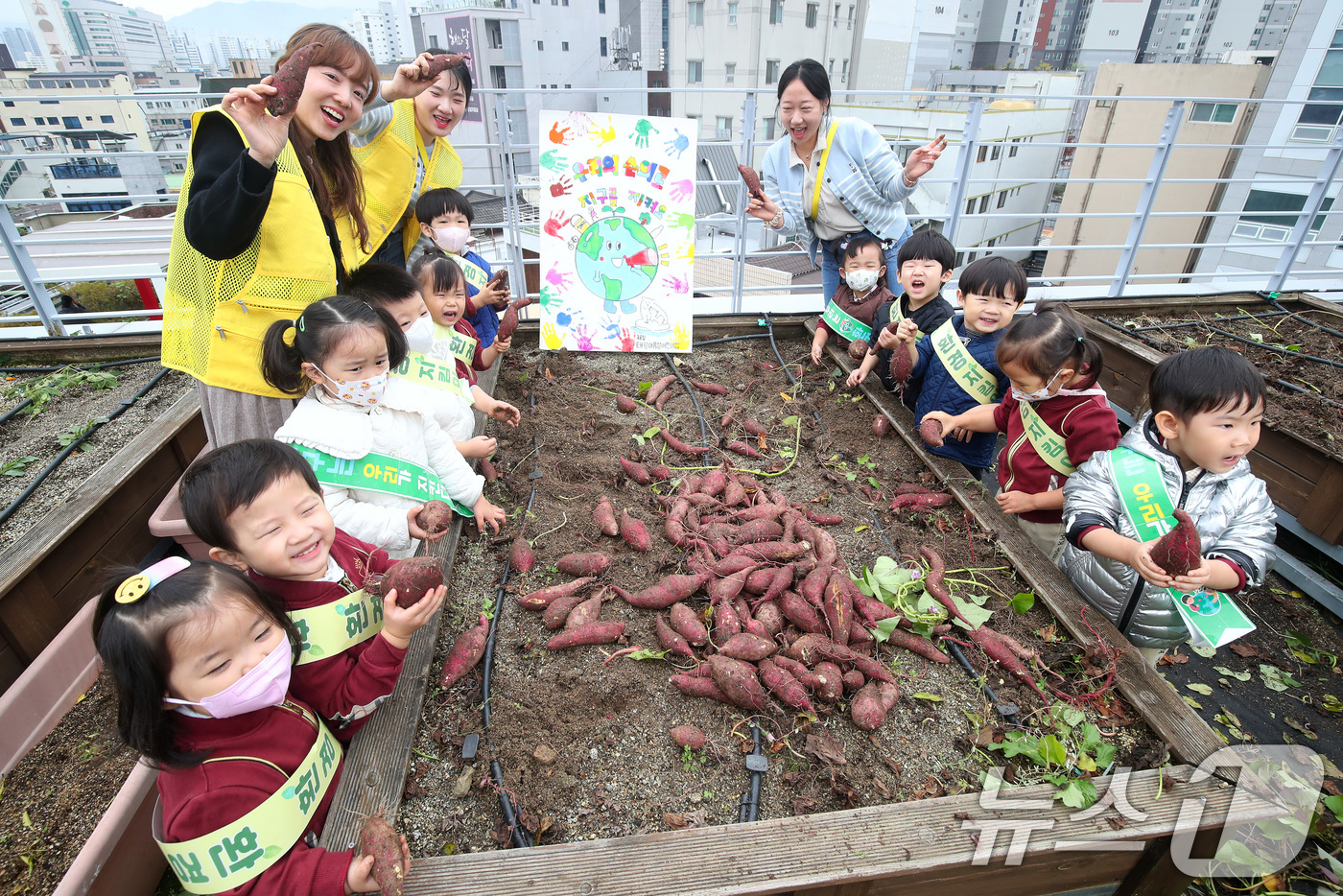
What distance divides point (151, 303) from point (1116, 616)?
26.3 feet

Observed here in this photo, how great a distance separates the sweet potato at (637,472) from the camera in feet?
9.69

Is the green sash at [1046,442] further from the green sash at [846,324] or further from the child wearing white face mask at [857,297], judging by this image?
the green sash at [846,324]

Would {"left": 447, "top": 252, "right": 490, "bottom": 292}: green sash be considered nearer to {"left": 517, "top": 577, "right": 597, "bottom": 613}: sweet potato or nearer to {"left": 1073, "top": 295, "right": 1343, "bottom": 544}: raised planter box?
{"left": 517, "top": 577, "right": 597, "bottom": 613}: sweet potato

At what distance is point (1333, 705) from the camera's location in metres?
2.76

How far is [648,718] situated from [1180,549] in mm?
1587

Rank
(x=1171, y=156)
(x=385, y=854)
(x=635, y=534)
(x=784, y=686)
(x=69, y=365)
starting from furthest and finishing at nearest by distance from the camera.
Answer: (x=1171, y=156) < (x=69, y=365) < (x=635, y=534) < (x=784, y=686) < (x=385, y=854)

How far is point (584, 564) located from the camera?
2396 mm

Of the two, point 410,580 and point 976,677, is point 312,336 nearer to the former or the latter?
point 410,580

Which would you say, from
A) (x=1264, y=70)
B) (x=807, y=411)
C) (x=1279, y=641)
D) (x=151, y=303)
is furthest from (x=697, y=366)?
(x=1264, y=70)

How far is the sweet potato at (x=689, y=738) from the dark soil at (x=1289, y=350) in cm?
351

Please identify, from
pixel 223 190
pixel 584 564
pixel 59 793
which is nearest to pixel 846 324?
pixel 584 564

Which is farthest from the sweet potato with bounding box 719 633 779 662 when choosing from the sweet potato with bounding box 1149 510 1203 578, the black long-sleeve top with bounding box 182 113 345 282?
the black long-sleeve top with bounding box 182 113 345 282

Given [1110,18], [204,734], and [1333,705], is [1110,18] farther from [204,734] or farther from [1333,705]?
[204,734]

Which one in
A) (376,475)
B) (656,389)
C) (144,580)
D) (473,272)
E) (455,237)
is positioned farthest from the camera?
(656,389)
